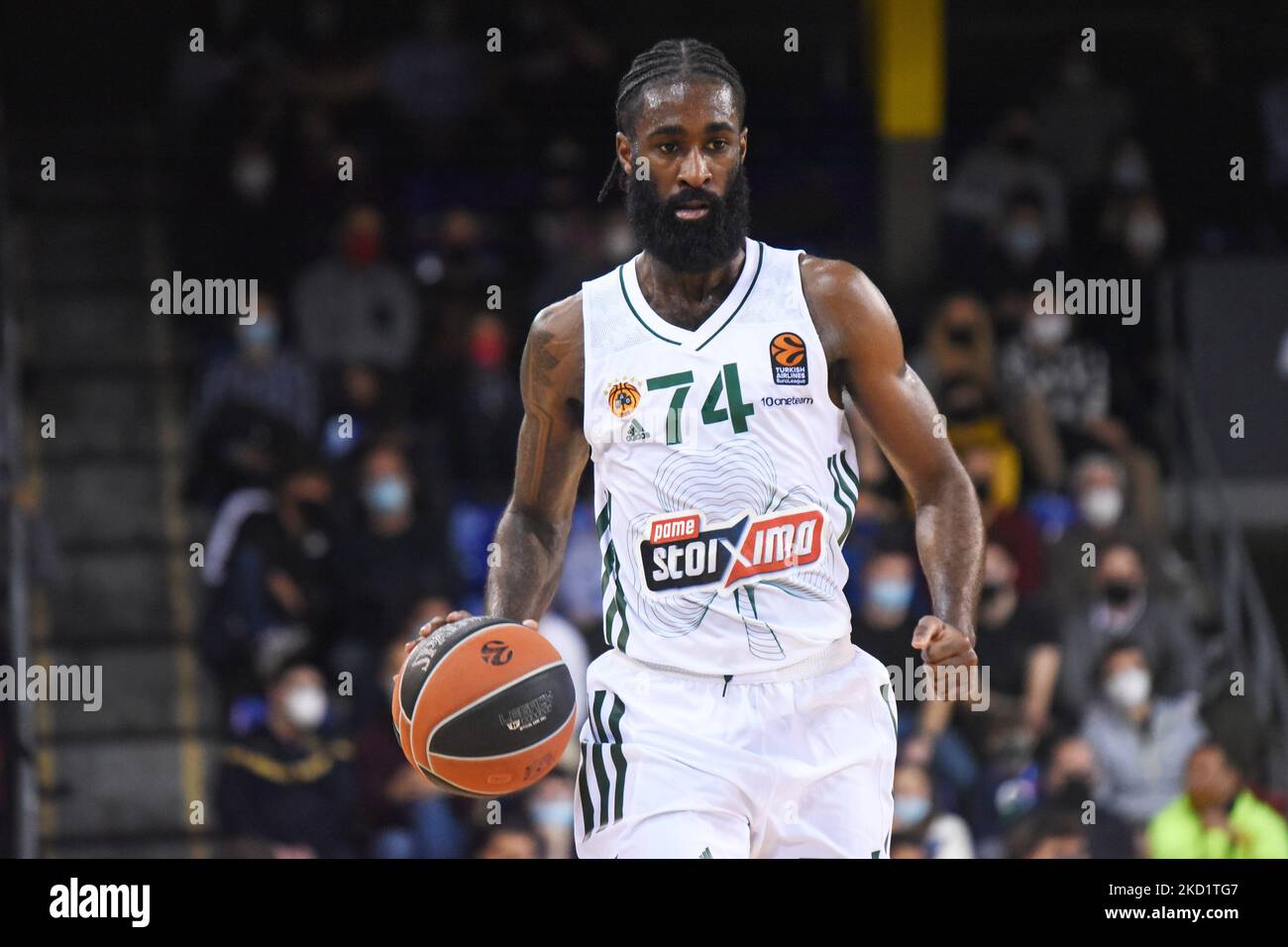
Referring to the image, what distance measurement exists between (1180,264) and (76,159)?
6.09 m

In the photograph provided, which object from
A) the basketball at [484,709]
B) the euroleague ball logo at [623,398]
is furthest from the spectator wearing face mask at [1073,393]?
the basketball at [484,709]

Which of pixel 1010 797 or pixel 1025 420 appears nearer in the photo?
pixel 1010 797

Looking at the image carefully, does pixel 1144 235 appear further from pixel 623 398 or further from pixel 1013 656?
pixel 623 398

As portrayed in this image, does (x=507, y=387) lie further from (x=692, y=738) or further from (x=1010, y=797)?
(x=692, y=738)

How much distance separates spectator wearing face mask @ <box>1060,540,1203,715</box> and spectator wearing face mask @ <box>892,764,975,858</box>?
3.32 feet

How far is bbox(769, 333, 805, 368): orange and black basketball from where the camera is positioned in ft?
14.7

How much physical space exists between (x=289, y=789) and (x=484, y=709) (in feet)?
13.5

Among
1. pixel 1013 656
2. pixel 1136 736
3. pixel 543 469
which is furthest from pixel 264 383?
pixel 543 469

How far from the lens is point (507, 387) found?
31.4 ft

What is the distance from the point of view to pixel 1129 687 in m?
8.91

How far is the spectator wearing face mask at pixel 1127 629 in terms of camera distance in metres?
8.98

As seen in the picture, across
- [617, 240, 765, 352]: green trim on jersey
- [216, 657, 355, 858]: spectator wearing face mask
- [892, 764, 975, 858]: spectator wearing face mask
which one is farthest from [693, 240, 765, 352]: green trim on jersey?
[216, 657, 355, 858]: spectator wearing face mask

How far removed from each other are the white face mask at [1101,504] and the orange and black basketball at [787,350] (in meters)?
5.31
